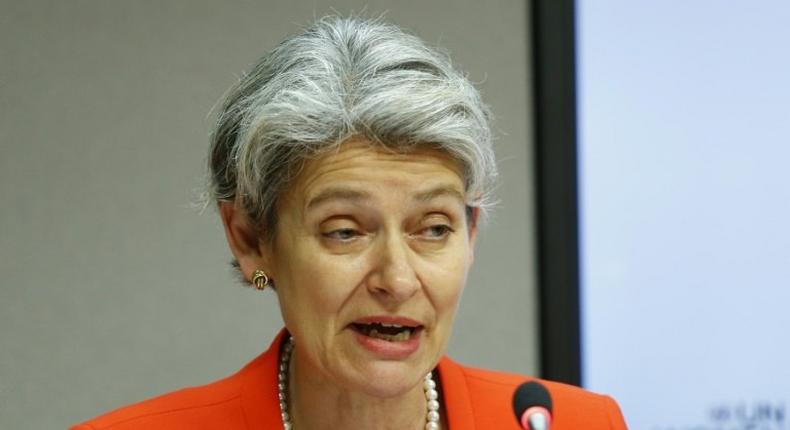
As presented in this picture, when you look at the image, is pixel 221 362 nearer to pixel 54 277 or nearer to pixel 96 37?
pixel 54 277

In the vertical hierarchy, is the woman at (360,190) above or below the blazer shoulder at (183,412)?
above

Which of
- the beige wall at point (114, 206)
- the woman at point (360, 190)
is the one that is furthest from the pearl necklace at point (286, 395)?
the beige wall at point (114, 206)

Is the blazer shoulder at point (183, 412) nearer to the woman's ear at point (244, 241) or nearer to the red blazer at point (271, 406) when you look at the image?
the red blazer at point (271, 406)

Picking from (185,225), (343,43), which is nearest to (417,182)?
(343,43)

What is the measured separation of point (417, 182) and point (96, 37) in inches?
66.3

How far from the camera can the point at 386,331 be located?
66.8 inches

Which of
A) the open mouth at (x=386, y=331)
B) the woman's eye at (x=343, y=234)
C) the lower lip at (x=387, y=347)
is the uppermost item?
the woman's eye at (x=343, y=234)

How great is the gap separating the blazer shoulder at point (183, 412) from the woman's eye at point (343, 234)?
0.37 meters

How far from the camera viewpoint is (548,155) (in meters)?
3.35

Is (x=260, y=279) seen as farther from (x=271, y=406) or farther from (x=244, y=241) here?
(x=271, y=406)

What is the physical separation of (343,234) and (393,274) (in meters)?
0.09

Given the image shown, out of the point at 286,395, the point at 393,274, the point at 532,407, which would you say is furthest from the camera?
the point at 286,395

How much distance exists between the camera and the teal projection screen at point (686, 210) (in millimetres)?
3432

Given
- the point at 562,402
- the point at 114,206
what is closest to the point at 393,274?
the point at 562,402
